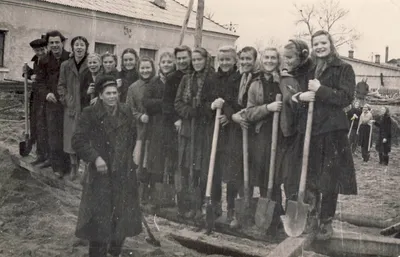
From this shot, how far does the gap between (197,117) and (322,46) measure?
134cm

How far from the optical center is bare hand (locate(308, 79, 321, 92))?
3.96 m

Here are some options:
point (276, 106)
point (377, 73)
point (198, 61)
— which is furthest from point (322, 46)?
point (377, 73)

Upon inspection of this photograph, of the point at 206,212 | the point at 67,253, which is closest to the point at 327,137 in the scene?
the point at 206,212

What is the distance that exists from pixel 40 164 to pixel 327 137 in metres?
3.49

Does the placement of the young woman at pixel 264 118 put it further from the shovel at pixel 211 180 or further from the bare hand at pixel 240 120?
the shovel at pixel 211 180

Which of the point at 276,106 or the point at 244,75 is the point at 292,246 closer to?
the point at 276,106

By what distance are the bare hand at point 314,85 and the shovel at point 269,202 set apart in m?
0.29

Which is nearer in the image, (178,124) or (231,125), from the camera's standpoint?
(231,125)

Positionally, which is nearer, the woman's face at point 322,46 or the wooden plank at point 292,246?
the wooden plank at point 292,246

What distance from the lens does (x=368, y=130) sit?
11531 millimetres

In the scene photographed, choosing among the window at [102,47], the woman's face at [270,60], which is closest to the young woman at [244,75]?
the woman's face at [270,60]

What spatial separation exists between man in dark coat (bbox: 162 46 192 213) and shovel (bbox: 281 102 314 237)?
1181 millimetres

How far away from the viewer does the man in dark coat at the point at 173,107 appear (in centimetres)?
481

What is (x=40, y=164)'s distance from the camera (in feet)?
19.9
